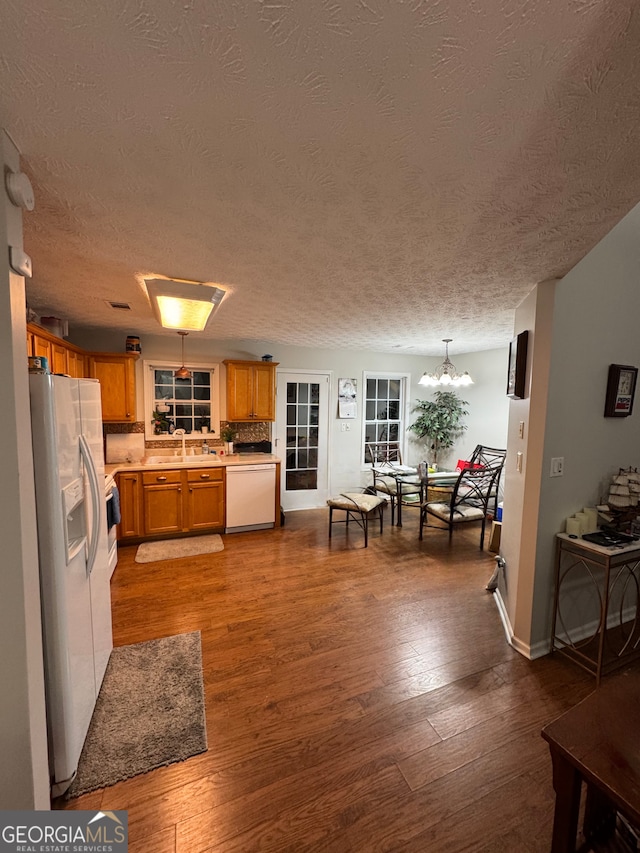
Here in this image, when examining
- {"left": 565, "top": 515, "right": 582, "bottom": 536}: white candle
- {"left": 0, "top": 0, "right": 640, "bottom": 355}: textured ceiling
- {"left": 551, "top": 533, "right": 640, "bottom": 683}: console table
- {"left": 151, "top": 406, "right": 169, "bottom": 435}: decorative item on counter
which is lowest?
{"left": 551, "top": 533, "right": 640, "bottom": 683}: console table

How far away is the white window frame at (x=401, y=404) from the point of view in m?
5.64

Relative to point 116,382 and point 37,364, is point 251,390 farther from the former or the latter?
point 37,364

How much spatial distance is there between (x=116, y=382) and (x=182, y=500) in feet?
5.26

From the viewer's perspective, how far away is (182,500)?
404 centimetres

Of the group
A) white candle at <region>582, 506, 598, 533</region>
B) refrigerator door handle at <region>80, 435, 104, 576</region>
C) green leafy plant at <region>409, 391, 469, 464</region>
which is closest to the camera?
refrigerator door handle at <region>80, 435, 104, 576</region>

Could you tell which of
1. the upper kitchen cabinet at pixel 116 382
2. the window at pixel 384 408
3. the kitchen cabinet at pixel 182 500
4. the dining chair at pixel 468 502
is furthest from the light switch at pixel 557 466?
the upper kitchen cabinet at pixel 116 382

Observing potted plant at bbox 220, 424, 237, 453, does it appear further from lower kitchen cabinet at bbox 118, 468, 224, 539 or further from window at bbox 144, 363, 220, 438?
lower kitchen cabinet at bbox 118, 468, 224, 539

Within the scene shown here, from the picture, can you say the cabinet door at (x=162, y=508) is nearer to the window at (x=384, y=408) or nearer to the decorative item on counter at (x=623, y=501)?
the window at (x=384, y=408)

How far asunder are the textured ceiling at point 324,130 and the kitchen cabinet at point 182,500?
8.34 feet

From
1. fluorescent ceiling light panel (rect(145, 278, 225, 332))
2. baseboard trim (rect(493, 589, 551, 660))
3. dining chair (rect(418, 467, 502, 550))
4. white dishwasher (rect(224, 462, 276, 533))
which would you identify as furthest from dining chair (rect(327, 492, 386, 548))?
fluorescent ceiling light panel (rect(145, 278, 225, 332))

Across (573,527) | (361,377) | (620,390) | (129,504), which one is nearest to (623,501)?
(573,527)

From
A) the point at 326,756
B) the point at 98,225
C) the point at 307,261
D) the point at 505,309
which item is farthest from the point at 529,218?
the point at 326,756

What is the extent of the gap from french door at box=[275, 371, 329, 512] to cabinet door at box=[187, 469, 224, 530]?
1221 mm

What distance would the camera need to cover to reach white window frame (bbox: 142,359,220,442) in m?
4.45
